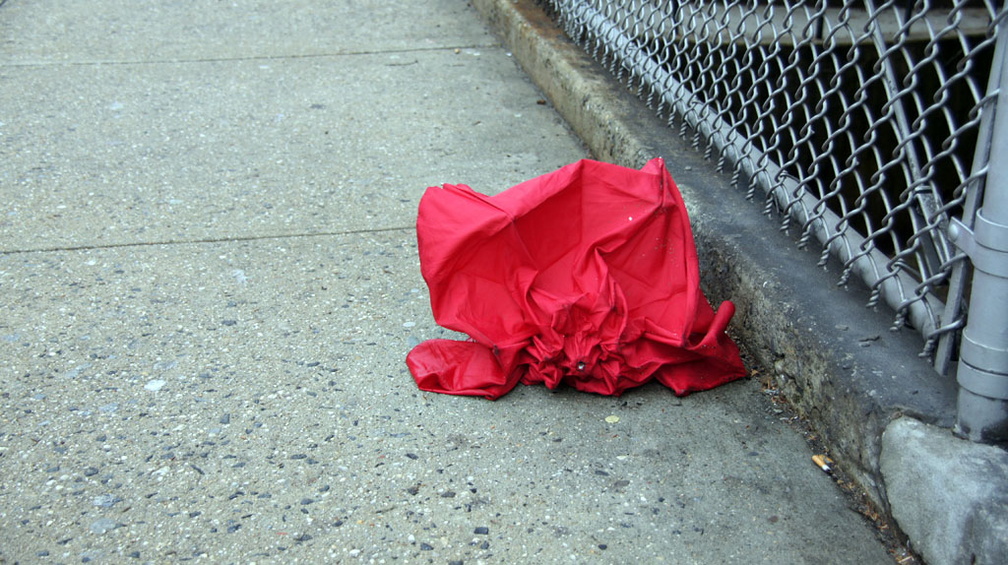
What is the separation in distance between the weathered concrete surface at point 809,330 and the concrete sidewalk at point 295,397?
12 cm

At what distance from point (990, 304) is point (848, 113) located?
829 millimetres

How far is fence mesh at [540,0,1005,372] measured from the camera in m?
1.95

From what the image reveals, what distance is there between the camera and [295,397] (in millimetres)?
2432

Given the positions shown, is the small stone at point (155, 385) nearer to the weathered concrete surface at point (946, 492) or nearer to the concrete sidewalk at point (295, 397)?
the concrete sidewalk at point (295, 397)

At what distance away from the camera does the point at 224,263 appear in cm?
313

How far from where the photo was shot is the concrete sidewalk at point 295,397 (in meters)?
1.97

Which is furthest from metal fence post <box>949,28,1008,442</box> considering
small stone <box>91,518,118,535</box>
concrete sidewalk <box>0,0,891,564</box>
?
small stone <box>91,518,118,535</box>

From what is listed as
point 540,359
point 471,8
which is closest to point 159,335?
point 540,359

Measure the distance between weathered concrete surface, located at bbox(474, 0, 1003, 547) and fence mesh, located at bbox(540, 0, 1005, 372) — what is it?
0.20 feet

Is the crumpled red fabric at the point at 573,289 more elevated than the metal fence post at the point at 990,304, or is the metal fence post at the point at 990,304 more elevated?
the metal fence post at the point at 990,304

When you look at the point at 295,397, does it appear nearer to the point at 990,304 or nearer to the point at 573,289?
the point at 573,289

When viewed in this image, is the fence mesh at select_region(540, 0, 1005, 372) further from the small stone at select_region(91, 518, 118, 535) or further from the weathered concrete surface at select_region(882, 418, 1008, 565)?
the small stone at select_region(91, 518, 118, 535)

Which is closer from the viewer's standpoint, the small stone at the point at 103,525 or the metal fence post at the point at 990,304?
the metal fence post at the point at 990,304

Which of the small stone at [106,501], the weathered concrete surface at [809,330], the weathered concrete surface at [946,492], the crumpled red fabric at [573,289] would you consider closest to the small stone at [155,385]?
the small stone at [106,501]
